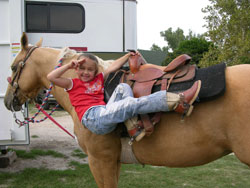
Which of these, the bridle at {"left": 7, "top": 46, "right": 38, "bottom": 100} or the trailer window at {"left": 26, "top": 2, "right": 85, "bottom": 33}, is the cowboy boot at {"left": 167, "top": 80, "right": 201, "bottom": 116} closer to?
the bridle at {"left": 7, "top": 46, "right": 38, "bottom": 100}

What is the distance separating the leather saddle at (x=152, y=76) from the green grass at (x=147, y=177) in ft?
7.16

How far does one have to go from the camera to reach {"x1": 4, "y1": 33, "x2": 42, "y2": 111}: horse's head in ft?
9.13

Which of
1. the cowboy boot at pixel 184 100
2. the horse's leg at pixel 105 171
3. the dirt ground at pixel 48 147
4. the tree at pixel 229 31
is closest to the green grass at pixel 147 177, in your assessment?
the dirt ground at pixel 48 147

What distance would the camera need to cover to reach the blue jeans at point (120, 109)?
1.82m

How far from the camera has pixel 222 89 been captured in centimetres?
173

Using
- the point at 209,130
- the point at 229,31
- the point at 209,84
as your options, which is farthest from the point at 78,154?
the point at 229,31

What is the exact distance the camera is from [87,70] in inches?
85.4

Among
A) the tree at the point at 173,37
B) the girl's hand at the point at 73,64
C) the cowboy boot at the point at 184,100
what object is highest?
the tree at the point at 173,37

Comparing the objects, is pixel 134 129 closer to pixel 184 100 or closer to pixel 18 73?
pixel 184 100

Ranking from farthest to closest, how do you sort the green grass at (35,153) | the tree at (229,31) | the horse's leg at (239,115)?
the tree at (229,31), the green grass at (35,153), the horse's leg at (239,115)

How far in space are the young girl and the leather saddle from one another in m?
0.09

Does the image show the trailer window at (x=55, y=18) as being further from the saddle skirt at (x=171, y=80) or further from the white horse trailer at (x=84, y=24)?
the saddle skirt at (x=171, y=80)

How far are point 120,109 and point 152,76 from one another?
462 mm

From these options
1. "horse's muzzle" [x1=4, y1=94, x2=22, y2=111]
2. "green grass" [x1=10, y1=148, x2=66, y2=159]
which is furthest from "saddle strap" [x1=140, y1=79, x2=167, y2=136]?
"green grass" [x1=10, y1=148, x2=66, y2=159]
